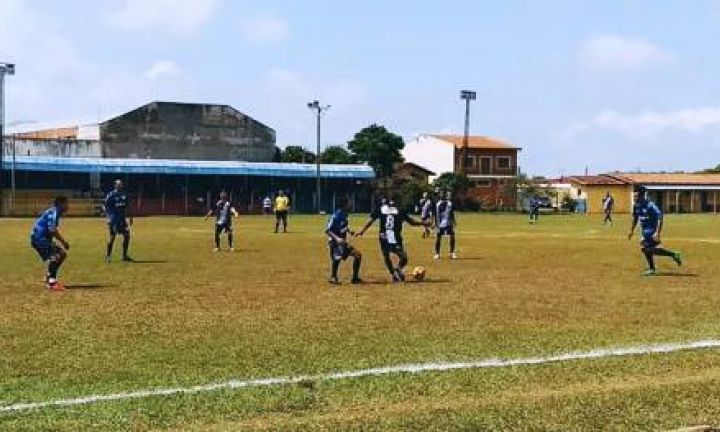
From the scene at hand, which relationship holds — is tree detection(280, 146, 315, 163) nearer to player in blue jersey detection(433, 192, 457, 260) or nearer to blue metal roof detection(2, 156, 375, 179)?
blue metal roof detection(2, 156, 375, 179)

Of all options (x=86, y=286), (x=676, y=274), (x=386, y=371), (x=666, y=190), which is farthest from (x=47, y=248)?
(x=666, y=190)

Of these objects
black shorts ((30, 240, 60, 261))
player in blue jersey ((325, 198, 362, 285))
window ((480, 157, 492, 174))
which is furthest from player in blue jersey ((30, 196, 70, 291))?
window ((480, 157, 492, 174))

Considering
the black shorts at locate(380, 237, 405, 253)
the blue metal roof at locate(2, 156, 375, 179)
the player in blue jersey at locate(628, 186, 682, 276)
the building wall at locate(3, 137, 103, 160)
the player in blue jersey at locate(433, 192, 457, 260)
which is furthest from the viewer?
the building wall at locate(3, 137, 103, 160)

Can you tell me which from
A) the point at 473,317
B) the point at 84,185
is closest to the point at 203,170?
the point at 84,185

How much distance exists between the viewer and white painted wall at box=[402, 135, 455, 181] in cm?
11375

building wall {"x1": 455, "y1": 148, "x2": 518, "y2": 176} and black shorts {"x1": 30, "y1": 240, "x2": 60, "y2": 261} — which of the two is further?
building wall {"x1": 455, "y1": 148, "x2": 518, "y2": 176}

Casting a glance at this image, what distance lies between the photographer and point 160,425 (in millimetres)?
7871

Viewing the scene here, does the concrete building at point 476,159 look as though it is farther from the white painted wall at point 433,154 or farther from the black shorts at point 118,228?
the black shorts at point 118,228

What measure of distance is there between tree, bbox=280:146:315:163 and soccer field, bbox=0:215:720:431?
270 feet

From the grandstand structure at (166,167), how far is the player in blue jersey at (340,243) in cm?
5946

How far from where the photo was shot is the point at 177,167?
83.9m

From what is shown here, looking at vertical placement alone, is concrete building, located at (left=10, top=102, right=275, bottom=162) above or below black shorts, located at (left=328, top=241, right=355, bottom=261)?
above

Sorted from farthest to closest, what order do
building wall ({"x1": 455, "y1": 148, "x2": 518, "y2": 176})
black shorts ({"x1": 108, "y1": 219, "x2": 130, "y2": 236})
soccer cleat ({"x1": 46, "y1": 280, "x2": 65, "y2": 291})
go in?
building wall ({"x1": 455, "y1": 148, "x2": 518, "y2": 176}) < black shorts ({"x1": 108, "y1": 219, "x2": 130, "y2": 236}) < soccer cleat ({"x1": 46, "y1": 280, "x2": 65, "y2": 291})

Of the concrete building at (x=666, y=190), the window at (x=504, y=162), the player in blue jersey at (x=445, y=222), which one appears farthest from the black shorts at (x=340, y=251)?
the window at (x=504, y=162)
